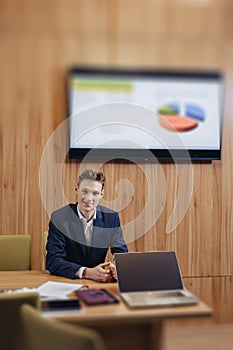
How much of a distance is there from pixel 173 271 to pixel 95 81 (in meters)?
0.67

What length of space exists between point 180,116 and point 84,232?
0.61m

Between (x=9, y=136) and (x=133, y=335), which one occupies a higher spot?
(x=9, y=136)

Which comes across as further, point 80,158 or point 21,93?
point 80,158

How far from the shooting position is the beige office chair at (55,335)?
1.23m

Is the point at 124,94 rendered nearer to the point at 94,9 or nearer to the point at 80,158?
the point at 94,9

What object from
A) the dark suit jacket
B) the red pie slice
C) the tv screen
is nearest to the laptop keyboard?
the dark suit jacket

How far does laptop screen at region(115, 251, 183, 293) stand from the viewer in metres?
1.81

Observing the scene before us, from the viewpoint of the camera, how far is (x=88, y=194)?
218 cm

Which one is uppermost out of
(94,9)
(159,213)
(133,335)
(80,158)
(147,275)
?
(94,9)

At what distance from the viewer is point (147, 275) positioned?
1821 millimetres

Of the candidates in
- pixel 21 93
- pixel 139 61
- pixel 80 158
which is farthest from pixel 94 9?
pixel 80 158

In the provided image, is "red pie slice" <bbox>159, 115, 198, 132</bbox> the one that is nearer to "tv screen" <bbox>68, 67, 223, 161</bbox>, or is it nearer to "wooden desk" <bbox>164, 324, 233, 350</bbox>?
"tv screen" <bbox>68, 67, 223, 161</bbox>

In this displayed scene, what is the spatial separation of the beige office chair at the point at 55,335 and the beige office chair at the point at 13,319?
98mm

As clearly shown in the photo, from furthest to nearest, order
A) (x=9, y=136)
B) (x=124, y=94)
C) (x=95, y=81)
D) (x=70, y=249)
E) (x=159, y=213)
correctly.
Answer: (x=159, y=213) < (x=9, y=136) < (x=70, y=249) < (x=124, y=94) < (x=95, y=81)
